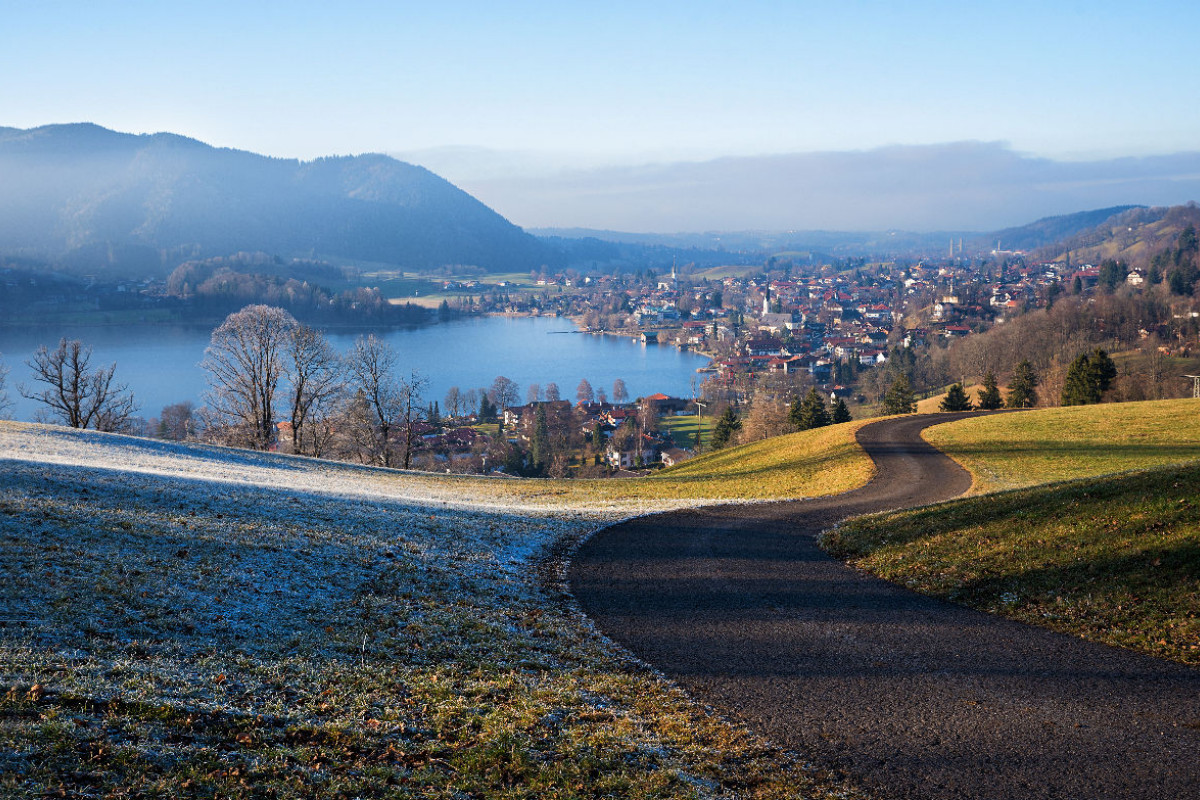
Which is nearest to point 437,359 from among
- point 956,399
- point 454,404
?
point 454,404

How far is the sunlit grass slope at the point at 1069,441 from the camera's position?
25.6 m

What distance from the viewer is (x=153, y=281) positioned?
199 m

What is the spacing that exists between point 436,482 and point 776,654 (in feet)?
67.9

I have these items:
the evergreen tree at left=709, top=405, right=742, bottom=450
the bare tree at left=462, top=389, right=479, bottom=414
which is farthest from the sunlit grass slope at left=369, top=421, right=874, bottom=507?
the bare tree at left=462, top=389, right=479, bottom=414

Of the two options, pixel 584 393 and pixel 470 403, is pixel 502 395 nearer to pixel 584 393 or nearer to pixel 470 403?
pixel 470 403

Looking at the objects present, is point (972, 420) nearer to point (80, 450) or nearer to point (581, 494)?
point (581, 494)

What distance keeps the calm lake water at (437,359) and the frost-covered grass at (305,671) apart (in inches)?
3151

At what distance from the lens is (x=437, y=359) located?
13638 cm

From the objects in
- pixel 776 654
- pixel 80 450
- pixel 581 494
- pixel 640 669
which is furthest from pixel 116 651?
pixel 80 450

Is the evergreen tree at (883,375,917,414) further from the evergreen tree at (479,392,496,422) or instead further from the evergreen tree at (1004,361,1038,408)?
the evergreen tree at (479,392,496,422)

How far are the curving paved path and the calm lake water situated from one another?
8535 centimetres

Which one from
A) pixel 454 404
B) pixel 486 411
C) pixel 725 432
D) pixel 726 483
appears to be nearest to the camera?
pixel 726 483

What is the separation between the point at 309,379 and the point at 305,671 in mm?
39414

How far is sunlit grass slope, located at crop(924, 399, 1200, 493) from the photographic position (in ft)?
84.0
